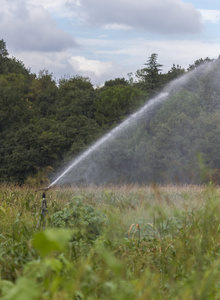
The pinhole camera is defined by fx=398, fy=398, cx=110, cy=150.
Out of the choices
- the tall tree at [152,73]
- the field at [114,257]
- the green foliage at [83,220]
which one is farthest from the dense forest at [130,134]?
the field at [114,257]

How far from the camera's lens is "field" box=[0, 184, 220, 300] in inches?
62.4

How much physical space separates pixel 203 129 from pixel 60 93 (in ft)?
51.0

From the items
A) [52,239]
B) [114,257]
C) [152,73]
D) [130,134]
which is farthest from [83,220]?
[152,73]

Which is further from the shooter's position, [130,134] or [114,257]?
[130,134]

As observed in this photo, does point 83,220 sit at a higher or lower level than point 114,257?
lower

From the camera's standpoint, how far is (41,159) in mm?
25750

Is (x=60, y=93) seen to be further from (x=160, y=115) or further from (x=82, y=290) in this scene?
(x=82, y=290)

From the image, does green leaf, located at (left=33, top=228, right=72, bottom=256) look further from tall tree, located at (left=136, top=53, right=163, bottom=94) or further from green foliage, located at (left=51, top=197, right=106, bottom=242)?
tall tree, located at (left=136, top=53, right=163, bottom=94)

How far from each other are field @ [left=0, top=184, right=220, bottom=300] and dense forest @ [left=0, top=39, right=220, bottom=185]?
16.0 m

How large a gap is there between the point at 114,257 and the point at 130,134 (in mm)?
23593

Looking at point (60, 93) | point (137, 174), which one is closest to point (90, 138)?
point (137, 174)

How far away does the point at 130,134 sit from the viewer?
25516 mm

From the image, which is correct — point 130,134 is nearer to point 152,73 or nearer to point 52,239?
point 152,73

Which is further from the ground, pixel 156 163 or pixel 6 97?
pixel 6 97
